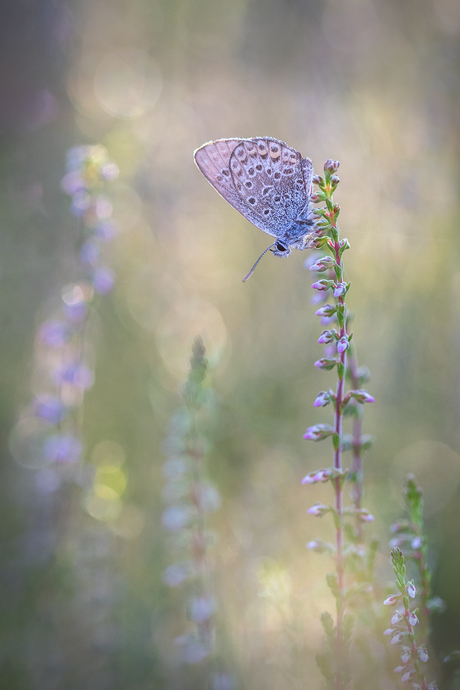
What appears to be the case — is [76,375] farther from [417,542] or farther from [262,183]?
[417,542]

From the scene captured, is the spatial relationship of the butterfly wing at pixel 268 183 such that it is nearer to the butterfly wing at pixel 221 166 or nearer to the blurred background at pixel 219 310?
the butterfly wing at pixel 221 166

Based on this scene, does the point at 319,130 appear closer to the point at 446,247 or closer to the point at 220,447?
the point at 446,247

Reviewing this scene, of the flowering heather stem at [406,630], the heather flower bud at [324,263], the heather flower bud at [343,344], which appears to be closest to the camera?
the flowering heather stem at [406,630]

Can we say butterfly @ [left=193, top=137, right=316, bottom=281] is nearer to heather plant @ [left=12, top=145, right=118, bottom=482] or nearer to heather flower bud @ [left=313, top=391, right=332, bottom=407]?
heather plant @ [left=12, top=145, right=118, bottom=482]

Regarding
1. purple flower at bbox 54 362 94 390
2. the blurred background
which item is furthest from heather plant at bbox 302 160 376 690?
purple flower at bbox 54 362 94 390

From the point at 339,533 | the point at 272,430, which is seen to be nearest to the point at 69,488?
the point at 272,430

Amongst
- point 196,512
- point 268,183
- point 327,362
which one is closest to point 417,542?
point 327,362

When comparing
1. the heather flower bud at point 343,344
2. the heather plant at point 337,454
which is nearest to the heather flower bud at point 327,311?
the heather plant at point 337,454
